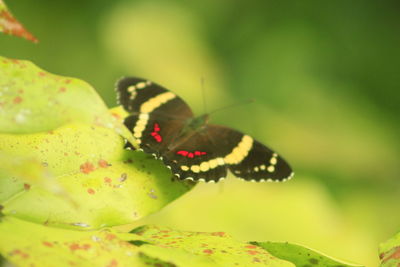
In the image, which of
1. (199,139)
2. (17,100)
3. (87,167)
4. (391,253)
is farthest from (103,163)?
(199,139)

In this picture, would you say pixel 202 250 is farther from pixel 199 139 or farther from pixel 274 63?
pixel 274 63

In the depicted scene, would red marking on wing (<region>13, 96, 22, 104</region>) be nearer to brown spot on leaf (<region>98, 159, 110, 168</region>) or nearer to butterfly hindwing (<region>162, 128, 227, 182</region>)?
brown spot on leaf (<region>98, 159, 110, 168</region>)

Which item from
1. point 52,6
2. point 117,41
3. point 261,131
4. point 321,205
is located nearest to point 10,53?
point 52,6

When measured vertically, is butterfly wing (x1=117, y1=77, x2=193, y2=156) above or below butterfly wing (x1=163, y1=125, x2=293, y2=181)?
above

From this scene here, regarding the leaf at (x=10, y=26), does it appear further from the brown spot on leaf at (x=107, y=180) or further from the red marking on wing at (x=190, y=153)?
the red marking on wing at (x=190, y=153)

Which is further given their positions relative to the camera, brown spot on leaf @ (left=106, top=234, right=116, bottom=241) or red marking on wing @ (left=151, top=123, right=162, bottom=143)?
red marking on wing @ (left=151, top=123, right=162, bottom=143)

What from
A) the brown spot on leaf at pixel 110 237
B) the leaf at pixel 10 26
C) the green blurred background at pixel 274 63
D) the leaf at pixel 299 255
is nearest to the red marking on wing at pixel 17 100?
the leaf at pixel 10 26

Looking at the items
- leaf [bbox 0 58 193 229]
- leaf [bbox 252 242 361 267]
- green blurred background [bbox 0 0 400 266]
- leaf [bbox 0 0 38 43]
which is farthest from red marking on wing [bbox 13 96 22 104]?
green blurred background [bbox 0 0 400 266]

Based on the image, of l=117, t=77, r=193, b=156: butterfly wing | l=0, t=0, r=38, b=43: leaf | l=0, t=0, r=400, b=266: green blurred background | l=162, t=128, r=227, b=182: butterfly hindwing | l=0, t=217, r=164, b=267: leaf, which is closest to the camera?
l=0, t=217, r=164, b=267: leaf

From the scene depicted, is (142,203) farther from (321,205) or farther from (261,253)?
(321,205)
